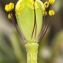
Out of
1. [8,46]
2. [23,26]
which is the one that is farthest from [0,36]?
[23,26]

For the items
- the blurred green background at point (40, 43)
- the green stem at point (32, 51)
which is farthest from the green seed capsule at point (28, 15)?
the blurred green background at point (40, 43)

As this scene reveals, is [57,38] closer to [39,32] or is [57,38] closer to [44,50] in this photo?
[44,50]

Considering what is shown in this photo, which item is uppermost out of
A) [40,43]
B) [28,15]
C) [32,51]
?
[28,15]

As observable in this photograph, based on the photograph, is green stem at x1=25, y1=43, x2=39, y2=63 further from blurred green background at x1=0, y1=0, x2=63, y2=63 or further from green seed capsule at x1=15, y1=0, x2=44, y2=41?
blurred green background at x1=0, y1=0, x2=63, y2=63

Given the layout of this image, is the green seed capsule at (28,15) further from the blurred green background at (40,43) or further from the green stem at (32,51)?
the blurred green background at (40,43)

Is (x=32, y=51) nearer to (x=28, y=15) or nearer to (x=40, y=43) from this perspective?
(x=28, y=15)

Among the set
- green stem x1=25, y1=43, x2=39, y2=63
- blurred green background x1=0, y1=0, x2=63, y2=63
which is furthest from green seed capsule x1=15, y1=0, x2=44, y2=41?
blurred green background x1=0, y1=0, x2=63, y2=63

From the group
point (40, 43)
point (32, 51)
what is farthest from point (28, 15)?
point (40, 43)

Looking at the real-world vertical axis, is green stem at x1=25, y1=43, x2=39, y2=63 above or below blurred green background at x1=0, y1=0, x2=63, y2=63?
above
